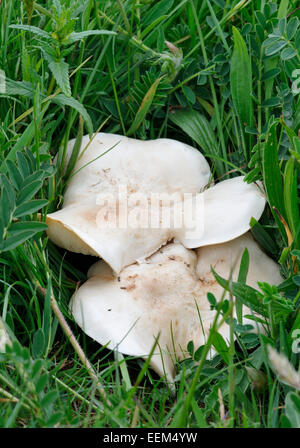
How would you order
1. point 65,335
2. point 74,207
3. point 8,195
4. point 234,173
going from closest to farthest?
point 8,195 → point 65,335 → point 74,207 → point 234,173

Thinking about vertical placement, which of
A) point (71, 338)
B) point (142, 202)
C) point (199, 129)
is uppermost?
point (199, 129)

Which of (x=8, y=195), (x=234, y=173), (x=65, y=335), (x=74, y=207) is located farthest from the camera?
(x=234, y=173)

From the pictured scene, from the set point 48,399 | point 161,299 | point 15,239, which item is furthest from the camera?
point 161,299

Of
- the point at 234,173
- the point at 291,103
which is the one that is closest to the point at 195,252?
the point at 234,173

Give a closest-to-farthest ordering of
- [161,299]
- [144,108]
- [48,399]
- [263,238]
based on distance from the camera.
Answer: [48,399]
[161,299]
[263,238]
[144,108]

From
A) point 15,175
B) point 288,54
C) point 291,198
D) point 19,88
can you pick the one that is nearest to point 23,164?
point 15,175

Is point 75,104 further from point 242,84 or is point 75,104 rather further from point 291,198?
point 291,198

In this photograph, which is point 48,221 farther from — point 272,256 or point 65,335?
point 272,256
